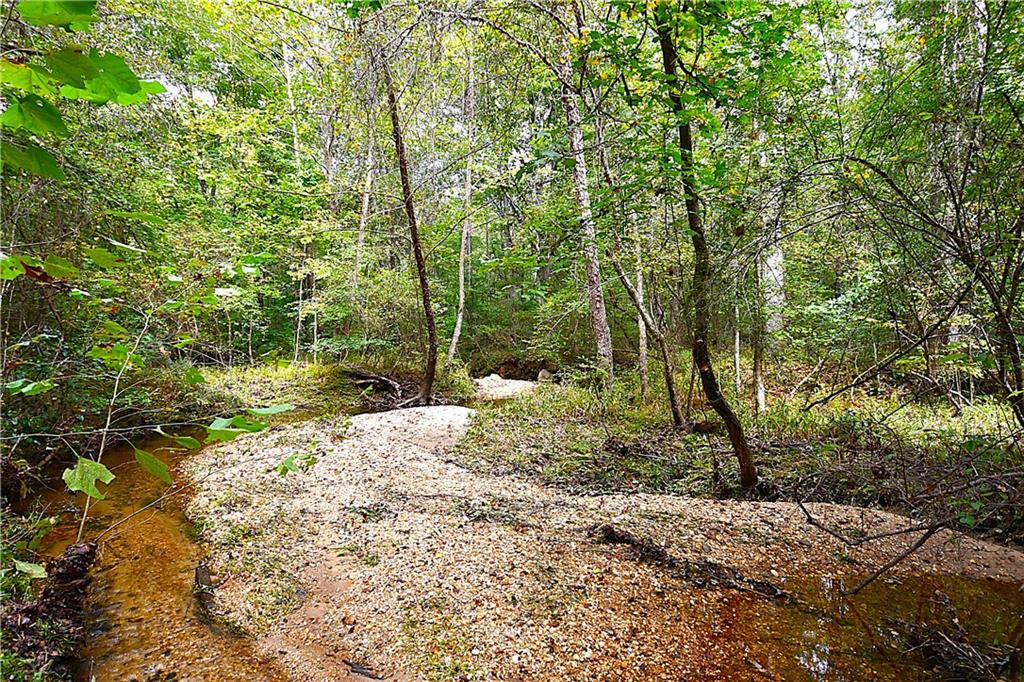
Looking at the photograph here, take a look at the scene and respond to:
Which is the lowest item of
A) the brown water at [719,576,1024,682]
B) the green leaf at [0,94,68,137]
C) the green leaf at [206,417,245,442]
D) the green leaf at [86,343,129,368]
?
the brown water at [719,576,1024,682]

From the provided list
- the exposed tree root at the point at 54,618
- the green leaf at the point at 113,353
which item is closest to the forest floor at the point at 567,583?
the green leaf at the point at 113,353

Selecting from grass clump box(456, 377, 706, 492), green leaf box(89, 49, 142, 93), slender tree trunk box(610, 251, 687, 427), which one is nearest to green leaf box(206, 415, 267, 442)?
green leaf box(89, 49, 142, 93)

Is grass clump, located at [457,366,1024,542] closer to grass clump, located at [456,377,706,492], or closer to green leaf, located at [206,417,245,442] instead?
grass clump, located at [456,377,706,492]

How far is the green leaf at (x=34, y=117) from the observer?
0.69 m

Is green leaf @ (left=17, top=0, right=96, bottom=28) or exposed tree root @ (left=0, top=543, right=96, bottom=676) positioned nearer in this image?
green leaf @ (left=17, top=0, right=96, bottom=28)

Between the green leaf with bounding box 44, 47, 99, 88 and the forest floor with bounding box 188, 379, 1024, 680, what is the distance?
48.8 inches

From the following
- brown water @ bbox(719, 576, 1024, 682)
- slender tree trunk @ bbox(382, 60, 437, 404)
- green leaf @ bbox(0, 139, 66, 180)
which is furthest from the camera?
slender tree trunk @ bbox(382, 60, 437, 404)

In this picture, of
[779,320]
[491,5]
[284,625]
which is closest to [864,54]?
[491,5]

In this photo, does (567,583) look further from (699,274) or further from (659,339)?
(659,339)

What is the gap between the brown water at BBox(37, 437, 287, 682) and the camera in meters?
2.37

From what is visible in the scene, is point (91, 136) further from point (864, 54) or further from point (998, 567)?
point (998, 567)

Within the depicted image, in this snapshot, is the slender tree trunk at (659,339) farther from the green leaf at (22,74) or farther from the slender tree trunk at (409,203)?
the green leaf at (22,74)

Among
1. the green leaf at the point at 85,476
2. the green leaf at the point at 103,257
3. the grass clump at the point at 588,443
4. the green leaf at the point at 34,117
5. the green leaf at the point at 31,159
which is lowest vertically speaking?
the grass clump at the point at 588,443

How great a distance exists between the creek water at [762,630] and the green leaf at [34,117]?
90.9 inches
